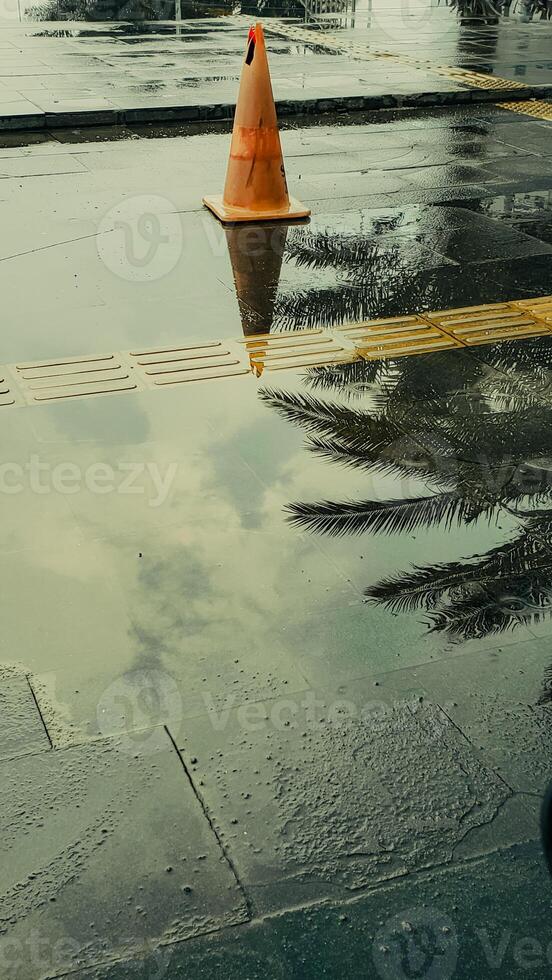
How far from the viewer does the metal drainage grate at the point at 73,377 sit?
4590 millimetres

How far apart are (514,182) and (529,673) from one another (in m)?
5.75

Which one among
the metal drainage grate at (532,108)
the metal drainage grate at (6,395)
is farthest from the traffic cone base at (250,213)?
the metal drainage grate at (532,108)

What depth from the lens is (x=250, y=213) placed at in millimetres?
6918

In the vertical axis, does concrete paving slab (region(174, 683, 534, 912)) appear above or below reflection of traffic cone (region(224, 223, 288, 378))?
below

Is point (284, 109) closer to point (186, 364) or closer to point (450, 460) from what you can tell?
point (186, 364)

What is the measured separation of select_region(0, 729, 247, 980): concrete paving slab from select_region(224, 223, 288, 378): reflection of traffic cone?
2.50 metres

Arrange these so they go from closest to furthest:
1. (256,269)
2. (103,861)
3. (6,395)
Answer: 1. (103,861)
2. (6,395)
3. (256,269)

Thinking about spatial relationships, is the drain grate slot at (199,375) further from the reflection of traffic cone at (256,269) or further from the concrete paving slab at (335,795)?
the concrete paving slab at (335,795)

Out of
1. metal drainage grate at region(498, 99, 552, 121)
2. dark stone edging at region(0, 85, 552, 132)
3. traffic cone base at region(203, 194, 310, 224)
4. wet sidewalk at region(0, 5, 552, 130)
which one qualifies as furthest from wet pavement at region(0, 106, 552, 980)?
metal drainage grate at region(498, 99, 552, 121)

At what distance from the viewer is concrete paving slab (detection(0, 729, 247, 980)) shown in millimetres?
2236

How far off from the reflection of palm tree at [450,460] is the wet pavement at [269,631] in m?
0.01

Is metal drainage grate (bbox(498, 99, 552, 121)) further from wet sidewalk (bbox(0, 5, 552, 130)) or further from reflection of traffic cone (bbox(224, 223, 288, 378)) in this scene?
reflection of traffic cone (bbox(224, 223, 288, 378))

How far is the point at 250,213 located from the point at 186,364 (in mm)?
2373

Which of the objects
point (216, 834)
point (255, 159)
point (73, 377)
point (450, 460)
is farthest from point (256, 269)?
point (216, 834)
